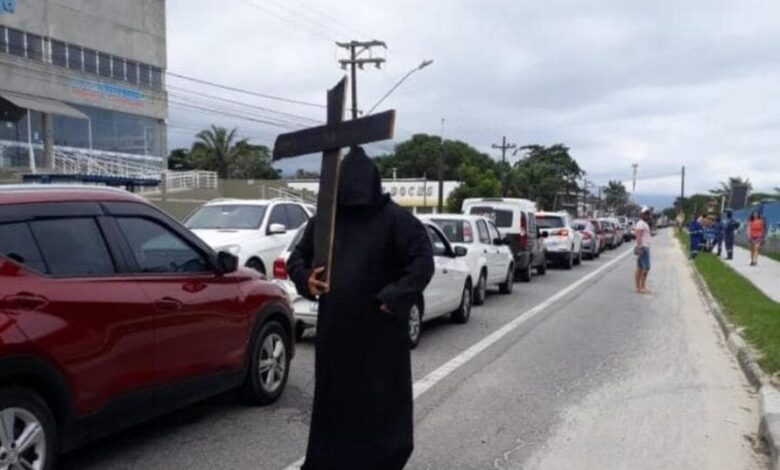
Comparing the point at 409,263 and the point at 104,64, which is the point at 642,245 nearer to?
the point at 409,263

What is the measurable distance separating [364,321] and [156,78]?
165 ft

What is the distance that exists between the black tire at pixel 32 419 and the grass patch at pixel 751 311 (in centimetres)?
652

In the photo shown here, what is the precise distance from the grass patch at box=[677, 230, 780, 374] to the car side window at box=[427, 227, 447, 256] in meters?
3.99

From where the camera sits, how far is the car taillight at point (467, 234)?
13.8 metres

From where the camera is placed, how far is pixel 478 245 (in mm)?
13734

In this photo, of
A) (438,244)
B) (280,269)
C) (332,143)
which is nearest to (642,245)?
(438,244)

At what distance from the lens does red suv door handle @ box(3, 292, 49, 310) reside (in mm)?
4034

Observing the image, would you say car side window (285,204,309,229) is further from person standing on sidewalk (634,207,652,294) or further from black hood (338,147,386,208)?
black hood (338,147,386,208)

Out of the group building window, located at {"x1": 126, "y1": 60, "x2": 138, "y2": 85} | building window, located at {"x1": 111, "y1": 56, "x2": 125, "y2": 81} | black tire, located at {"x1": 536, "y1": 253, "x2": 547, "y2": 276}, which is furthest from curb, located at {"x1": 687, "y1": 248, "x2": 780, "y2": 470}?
building window, located at {"x1": 126, "y1": 60, "x2": 138, "y2": 85}

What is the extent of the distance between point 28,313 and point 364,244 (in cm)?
189

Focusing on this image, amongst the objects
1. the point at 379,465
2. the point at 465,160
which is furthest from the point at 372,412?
the point at 465,160

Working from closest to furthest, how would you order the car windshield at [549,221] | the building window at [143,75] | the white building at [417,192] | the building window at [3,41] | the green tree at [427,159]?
the car windshield at [549,221], the building window at [3,41], the building window at [143,75], the white building at [417,192], the green tree at [427,159]

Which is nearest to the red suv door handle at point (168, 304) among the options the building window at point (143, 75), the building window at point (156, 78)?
the building window at point (143, 75)

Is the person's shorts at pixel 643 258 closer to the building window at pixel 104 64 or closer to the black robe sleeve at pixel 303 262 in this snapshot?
the black robe sleeve at pixel 303 262
